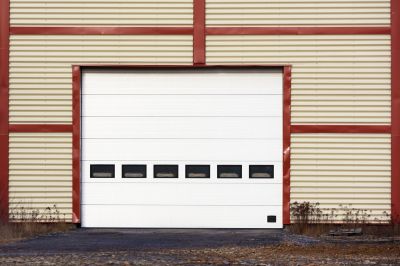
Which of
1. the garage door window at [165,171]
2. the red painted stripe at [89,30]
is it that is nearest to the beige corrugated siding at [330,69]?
the red painted stripe at [89,30]

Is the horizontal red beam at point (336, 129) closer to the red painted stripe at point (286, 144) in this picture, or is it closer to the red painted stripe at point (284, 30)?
the red painted stripe at point (286, 144)

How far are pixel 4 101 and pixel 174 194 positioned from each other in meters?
4.53

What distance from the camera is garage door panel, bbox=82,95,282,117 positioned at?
22.2m

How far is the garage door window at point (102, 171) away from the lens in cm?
2211

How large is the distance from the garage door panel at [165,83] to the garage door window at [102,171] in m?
1.73

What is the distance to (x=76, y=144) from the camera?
2192 centimetres

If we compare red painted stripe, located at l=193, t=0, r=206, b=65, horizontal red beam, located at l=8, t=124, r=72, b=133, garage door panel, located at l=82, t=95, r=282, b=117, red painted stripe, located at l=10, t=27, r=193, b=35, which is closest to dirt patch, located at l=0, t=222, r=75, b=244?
horizontal red beam, located at l=8, t=124, r=72, b=133

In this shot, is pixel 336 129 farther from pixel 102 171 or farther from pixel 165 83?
pixel 102 171

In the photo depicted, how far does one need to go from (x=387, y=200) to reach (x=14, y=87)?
9.08 m

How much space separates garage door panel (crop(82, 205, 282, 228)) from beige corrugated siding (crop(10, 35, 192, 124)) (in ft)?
7.81
